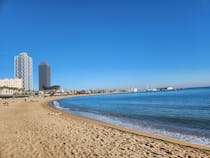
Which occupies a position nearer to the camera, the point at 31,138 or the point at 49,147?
the point at 49,147

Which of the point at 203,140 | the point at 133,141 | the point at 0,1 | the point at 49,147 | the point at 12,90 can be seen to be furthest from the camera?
the point at 12,90

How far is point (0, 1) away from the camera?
3369 millimetres

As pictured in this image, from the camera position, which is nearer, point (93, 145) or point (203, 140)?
point (93, 145)

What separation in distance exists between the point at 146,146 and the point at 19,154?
17.2 feet

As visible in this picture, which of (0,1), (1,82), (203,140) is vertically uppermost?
(1,82)

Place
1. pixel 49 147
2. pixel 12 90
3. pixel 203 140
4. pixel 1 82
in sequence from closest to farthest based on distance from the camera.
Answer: pixel 49 147 → pixel 203 140 → pixel 12 90 → pixel 1 82

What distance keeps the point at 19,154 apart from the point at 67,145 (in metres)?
2.05

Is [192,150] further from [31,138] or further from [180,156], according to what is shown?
[31,138]

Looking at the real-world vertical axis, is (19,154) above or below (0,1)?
below

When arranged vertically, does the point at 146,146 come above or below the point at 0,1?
below

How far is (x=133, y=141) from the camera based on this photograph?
9.93m

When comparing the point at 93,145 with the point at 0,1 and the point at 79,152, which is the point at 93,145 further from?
the point at 0,1

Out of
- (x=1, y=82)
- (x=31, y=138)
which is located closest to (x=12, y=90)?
(x=1, y=82)

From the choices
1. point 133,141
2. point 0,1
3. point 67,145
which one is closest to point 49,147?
point 67,145
